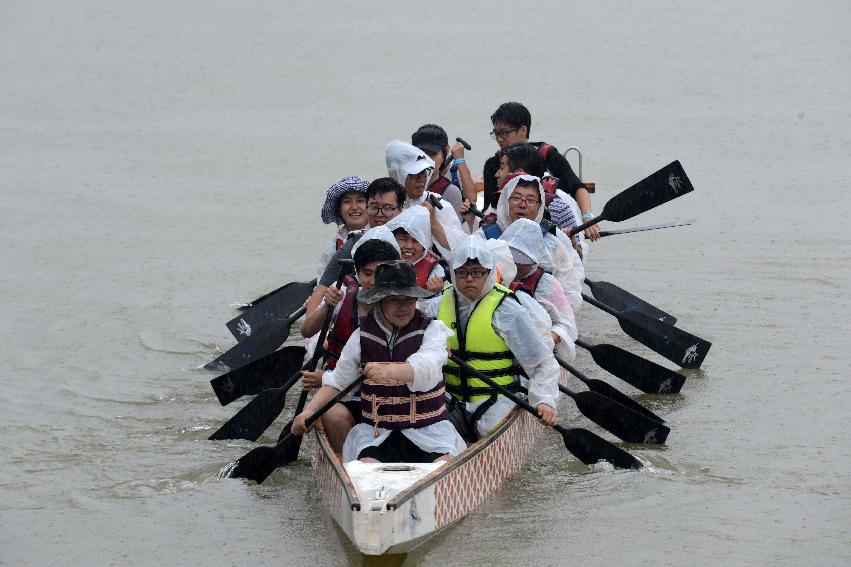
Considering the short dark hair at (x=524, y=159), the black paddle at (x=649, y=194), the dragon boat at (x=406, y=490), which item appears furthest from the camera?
the black paddle at (x=649, y=194)

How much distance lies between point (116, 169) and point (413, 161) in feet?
32.0

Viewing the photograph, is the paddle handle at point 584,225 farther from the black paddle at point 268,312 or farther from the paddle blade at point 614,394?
the black paddle at point 268,312

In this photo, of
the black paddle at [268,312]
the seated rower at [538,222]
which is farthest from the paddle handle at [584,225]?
the black paddle at [268,312]

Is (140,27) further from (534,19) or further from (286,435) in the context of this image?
(286,435)

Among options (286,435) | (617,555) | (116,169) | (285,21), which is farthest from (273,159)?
(617,555)

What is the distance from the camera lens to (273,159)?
736 inches

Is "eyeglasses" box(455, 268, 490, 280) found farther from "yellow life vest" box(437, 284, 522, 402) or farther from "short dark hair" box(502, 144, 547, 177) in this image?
"short dark hair" box(502, 144, 547, 177)

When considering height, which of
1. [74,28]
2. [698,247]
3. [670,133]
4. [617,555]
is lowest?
[617,555]

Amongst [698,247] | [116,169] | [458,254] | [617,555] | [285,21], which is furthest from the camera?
[285,21]

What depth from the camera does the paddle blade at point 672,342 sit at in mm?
10242

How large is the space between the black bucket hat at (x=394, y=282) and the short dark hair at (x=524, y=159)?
3.31m

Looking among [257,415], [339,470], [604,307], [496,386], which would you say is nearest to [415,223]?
[496,386]

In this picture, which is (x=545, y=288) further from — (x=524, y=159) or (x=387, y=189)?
(x=524, y=159)

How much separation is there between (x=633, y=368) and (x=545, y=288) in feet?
4.45
